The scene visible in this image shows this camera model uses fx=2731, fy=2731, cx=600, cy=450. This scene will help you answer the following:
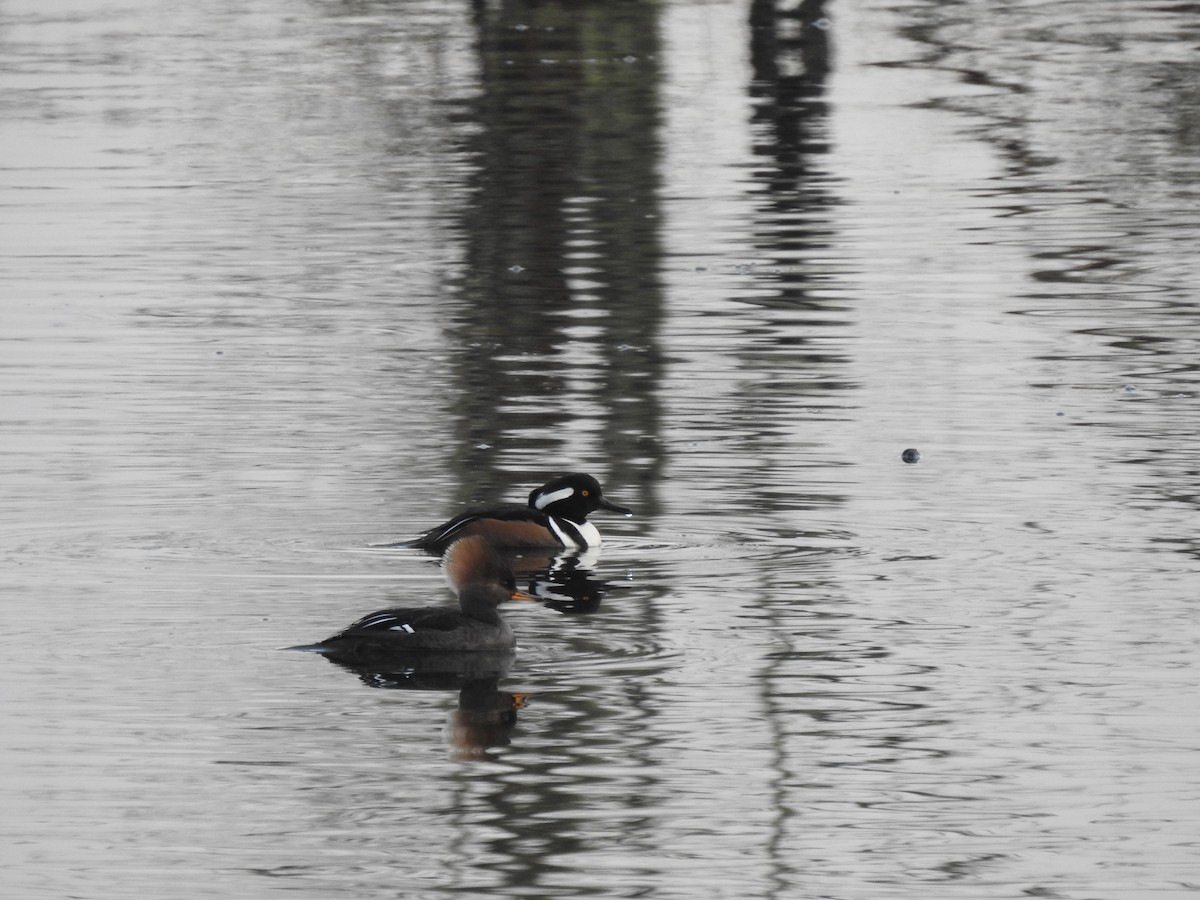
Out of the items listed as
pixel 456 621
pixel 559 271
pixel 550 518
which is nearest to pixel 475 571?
pixel 456 621

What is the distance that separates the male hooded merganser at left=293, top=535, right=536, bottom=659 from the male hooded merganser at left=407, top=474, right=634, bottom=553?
4.38ft

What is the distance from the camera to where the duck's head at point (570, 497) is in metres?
11.8

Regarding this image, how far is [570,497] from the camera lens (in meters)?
11.9

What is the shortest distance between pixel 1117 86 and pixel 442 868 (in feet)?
77.3

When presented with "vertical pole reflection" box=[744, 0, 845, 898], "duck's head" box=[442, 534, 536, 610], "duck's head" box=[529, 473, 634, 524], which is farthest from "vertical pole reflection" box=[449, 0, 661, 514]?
"duck's head" box=[442, 534, 536, 610]

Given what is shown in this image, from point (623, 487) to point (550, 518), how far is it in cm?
103

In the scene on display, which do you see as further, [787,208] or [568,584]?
[787,208]

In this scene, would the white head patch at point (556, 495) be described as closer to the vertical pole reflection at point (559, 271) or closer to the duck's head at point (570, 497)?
the duck's head at point (570, 497)

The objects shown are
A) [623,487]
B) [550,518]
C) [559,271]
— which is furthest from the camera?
[559,271]

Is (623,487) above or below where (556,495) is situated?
below

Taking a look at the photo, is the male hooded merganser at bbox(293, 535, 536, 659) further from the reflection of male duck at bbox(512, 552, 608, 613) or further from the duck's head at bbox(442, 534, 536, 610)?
the reflection of male duck at bbox(512, 552, 608, 613)

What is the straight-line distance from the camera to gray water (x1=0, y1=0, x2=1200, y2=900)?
25.5 ft

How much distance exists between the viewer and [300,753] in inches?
332

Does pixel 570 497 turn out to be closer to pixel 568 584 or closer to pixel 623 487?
pixel 568 584
